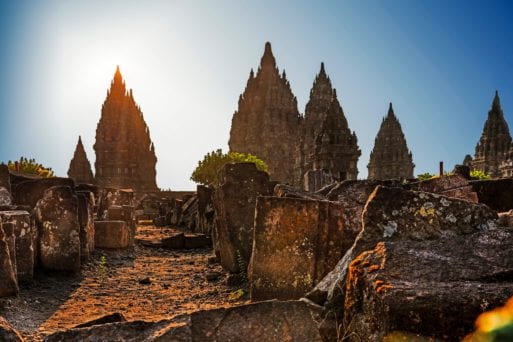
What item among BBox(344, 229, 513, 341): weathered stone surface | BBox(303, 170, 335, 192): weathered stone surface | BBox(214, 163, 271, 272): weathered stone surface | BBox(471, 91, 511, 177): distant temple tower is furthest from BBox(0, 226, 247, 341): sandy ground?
BBox(471, 91, 511, 177): distant temple tower

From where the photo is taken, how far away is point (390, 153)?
49.1 meters

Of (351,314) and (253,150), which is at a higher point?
(253,150)

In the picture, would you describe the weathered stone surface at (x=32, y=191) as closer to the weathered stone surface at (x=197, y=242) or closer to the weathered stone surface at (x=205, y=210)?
the weathered stone surface at (x=197, y=242)

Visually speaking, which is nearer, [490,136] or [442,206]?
[442,206]

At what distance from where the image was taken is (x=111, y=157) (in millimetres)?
63750

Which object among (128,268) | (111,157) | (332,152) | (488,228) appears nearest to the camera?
(488,228)

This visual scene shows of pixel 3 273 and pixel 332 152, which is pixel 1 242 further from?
pixel 332 152

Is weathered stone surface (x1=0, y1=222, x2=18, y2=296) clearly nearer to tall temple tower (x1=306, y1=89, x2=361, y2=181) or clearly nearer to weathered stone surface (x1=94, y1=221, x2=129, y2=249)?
weathered stone surface (x1=94, y1=221, x2=129, y2=249)

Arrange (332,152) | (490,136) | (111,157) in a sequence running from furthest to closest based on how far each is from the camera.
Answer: (111,157)
(490,136)
(332,152)

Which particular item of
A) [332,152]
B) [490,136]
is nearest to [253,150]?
[490,136]

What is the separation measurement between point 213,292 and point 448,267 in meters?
3.79

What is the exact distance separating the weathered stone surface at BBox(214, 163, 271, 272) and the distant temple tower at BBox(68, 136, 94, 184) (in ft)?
178

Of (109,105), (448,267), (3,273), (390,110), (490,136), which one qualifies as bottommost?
(3,273)

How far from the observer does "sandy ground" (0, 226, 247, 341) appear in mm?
4414
